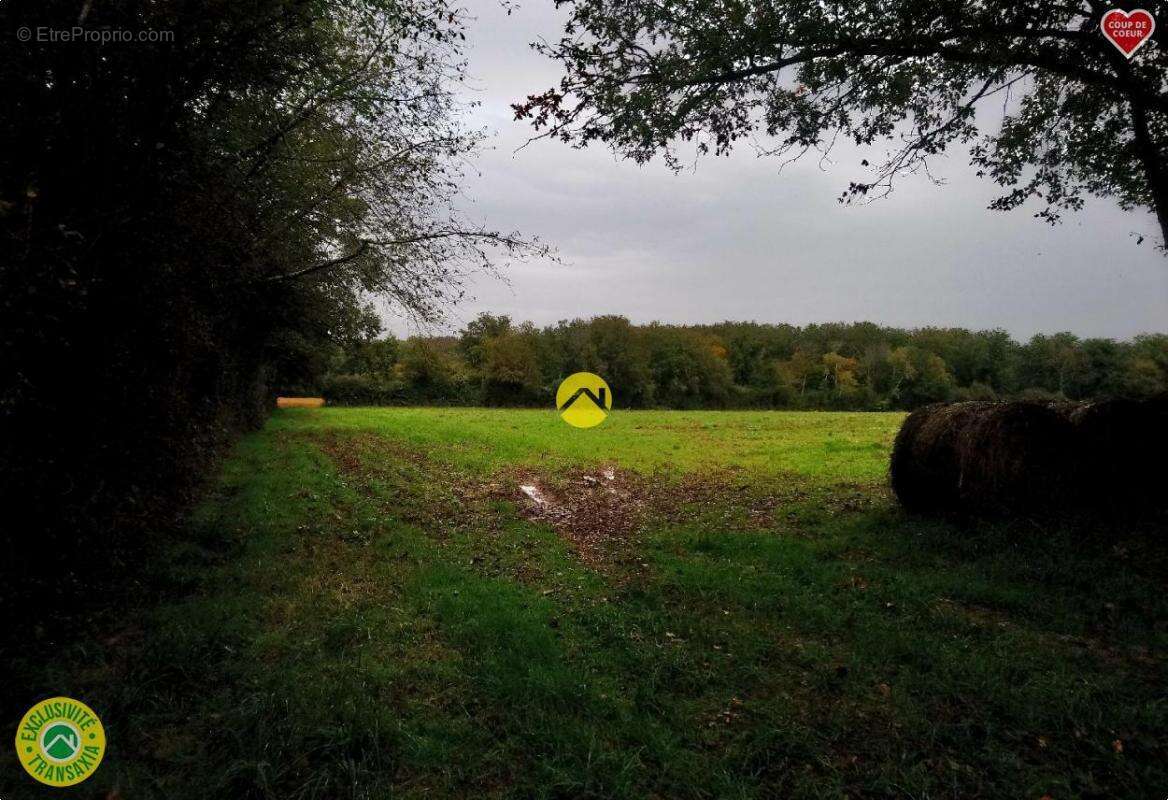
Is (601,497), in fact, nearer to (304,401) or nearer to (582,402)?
(582,402)

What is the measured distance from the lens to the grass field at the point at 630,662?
323 cm

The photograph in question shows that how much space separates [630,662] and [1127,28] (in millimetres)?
8458

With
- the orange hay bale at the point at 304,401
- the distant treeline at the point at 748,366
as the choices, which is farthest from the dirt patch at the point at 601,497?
the orange hay bale at the point at 304,401

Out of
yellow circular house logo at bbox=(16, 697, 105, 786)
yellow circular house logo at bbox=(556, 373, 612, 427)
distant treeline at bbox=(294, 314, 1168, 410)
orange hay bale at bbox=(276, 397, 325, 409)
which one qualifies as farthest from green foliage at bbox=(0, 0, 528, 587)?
orange hay bale at bbox=(276, 397, 325, 409)

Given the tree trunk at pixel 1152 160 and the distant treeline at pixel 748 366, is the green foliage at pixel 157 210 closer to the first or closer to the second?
the tree trunk at pixel 1152 160

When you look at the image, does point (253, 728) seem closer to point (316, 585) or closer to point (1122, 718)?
point (316, 585)

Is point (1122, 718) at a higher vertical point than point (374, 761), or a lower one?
higher

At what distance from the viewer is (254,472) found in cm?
1148

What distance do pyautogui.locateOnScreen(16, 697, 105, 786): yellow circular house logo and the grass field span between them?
117 mm

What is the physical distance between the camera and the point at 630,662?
4641 mm

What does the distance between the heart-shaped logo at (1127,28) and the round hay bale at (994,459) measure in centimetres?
451

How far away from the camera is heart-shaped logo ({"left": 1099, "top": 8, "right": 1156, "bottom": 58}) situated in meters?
5.21

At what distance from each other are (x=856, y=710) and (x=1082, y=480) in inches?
232

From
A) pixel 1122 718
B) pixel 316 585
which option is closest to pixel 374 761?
pixel 316 585
